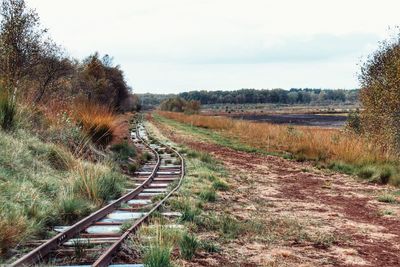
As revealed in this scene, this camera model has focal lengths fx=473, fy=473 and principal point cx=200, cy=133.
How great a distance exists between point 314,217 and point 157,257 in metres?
5.17

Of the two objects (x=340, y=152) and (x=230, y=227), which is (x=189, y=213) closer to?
(x=230, y=227)

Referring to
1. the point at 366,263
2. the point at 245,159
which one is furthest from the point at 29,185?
the point at 245,159

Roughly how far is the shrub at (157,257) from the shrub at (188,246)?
0.66 metres

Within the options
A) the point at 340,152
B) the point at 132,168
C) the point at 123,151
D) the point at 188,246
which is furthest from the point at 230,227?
the point at 340,152

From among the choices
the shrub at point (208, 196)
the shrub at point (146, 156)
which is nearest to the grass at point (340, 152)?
the shrub at point (146, 156)

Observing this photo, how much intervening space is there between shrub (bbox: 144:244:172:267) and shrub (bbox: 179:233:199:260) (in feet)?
2.16

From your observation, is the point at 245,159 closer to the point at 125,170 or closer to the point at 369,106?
the point at 369,106

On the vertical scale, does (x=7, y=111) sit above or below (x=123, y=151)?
above

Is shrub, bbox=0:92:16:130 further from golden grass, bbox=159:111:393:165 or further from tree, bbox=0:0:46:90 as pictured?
golden grass, bbox=159:111:393:165

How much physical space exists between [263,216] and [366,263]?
Result: 3.05 metres

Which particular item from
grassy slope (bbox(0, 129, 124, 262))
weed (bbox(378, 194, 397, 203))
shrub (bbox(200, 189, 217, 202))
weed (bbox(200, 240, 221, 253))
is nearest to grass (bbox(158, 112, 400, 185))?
weed (bbox(378, 194, 397, 203))

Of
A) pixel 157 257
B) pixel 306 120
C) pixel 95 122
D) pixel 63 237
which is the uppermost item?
pixel 95 122

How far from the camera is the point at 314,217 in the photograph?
9609 mm

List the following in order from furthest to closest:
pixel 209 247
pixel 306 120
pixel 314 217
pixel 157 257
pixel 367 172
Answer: pixel 306 120 → pixel 367 172 → pixel 314 217 → pixel 209 247 → pixel 157 257
